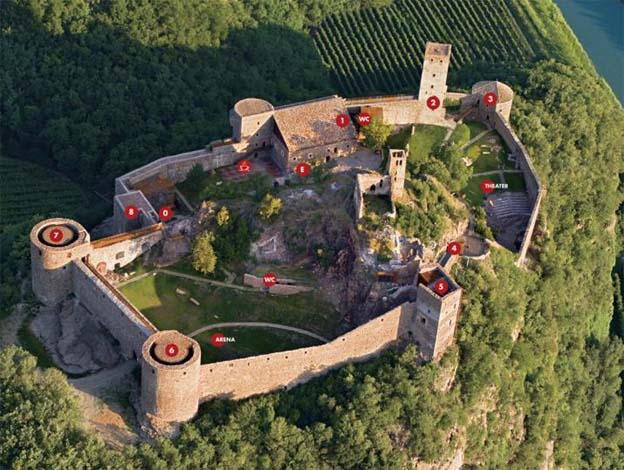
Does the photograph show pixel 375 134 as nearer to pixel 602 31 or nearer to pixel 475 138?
pixel 475 138

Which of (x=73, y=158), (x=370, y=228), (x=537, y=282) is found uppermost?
(x=370, y=228)

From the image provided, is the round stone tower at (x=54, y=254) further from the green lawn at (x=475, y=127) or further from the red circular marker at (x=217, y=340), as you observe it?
the green lawn at (x=475, y=127)

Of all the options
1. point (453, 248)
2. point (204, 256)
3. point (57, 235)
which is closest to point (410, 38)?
point (453, 248)

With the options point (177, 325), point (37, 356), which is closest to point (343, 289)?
point (177, 325)

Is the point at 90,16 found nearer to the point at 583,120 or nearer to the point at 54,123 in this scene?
the point at 54,123

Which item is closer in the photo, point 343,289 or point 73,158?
point 343,289
